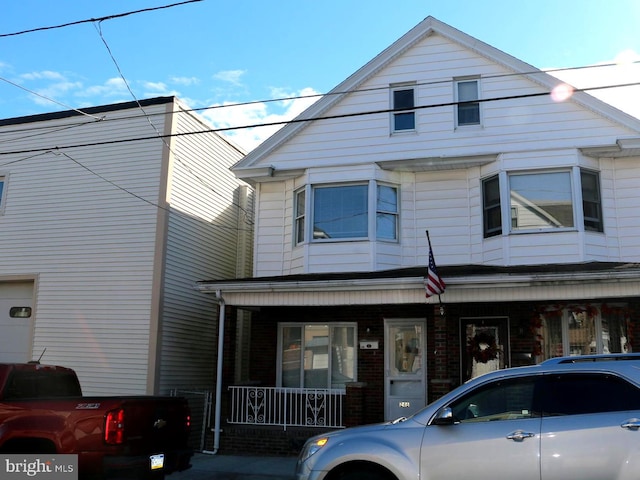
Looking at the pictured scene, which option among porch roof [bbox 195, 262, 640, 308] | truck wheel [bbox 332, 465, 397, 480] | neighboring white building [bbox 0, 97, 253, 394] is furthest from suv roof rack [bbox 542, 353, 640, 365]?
neighboring white building [bbox 0, 97, 253, 394]

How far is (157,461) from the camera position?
7027mm

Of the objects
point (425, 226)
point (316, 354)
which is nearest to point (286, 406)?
point (316, 354)

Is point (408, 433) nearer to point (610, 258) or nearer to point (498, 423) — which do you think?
point (498, 423)

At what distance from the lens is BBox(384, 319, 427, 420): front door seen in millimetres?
12633

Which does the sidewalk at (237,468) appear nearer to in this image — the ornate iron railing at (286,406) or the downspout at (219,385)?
the downspout at (219,385)

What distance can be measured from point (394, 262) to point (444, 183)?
1.99m

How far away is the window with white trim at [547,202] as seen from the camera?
1223cm

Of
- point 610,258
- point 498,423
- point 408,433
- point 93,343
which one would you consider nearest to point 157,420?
point 408,433

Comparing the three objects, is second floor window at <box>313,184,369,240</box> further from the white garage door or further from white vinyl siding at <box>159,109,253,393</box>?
the white garage door

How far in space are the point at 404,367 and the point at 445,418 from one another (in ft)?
24.7

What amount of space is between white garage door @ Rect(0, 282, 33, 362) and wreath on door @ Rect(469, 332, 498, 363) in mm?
9803

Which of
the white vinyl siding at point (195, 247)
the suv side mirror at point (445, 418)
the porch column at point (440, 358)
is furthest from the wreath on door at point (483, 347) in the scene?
the suv side mirror at point (445, 418)

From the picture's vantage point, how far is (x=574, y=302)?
11953mm

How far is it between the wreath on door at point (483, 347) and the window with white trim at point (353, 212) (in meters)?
2.62
